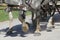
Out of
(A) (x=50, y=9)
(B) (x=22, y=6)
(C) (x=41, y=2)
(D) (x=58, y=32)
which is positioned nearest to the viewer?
(B) (x=22, y=6)

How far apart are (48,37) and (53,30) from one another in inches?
58.7

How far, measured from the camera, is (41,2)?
356 inches

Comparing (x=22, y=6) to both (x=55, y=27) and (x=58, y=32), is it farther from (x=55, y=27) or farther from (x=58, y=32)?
(x=55, y=27)

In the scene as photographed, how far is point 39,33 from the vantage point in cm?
916

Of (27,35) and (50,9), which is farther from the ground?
(50,9)

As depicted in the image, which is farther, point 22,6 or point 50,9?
point 50,9

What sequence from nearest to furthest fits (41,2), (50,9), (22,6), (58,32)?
(22,6), (41,2), (58,32), (50,9)

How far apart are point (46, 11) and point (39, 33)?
5.75ft

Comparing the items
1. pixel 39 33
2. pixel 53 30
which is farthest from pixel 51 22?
pixel 39 33

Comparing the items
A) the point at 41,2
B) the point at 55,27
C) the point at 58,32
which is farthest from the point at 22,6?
the point at 55,27

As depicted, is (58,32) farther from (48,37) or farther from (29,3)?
(29,3)

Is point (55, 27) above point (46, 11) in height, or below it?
below

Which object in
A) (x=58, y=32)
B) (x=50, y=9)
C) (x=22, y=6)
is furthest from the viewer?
(x=50, y=9)

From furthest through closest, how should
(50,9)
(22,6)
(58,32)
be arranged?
1. (50,9)
2. (58,32)
3. (22,6)
